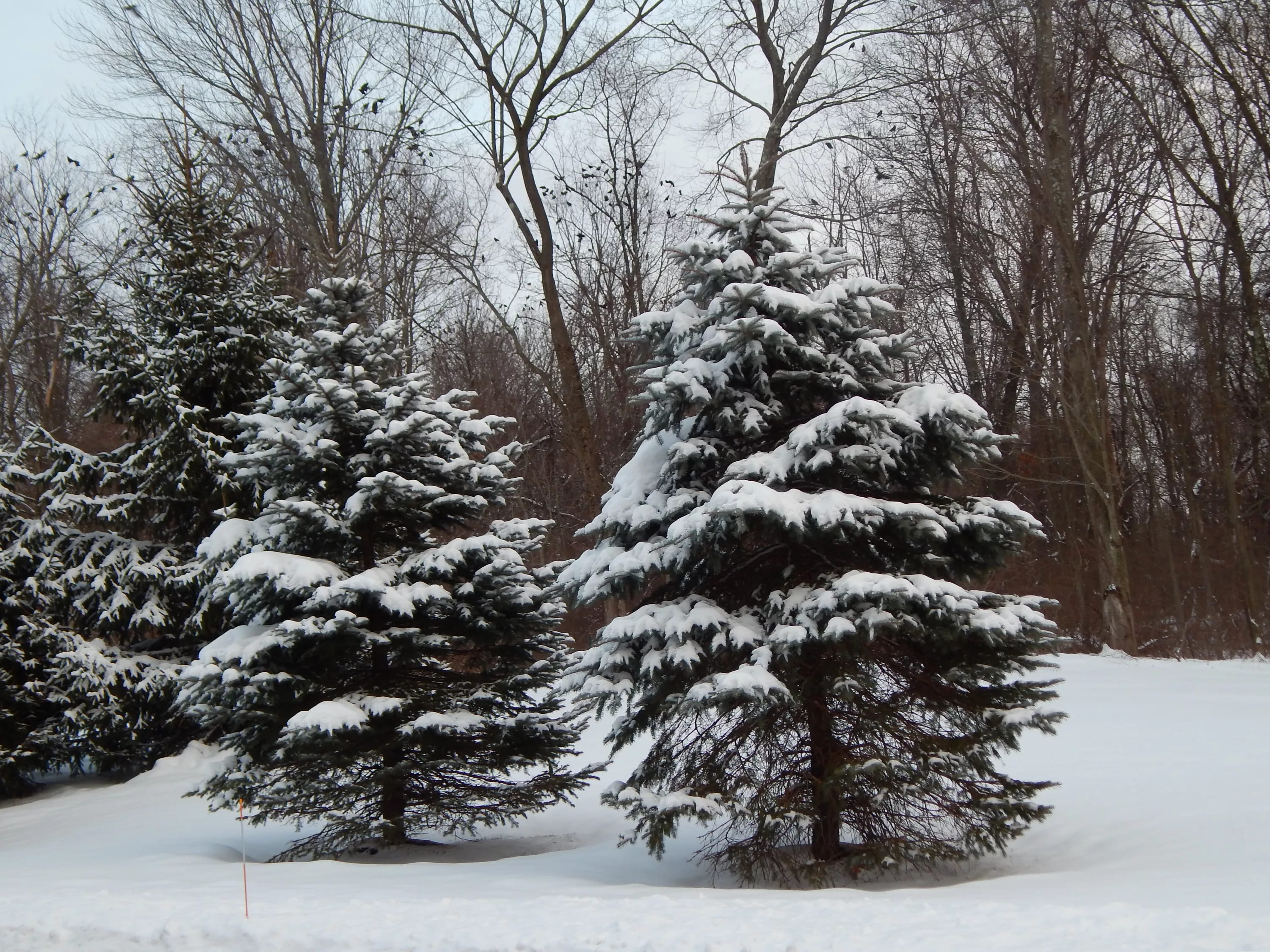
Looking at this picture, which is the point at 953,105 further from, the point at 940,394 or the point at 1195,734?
the point at 940,394

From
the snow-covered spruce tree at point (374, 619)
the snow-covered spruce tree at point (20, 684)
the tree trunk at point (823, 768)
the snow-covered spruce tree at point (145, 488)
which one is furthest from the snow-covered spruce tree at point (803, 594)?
the snow-covered spruce tree at point (20, 684)

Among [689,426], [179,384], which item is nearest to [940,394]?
[689,426]

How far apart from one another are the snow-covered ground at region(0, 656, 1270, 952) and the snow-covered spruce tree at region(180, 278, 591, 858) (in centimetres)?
63

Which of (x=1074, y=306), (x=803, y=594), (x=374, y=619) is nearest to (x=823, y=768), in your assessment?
(x=803, y=594)

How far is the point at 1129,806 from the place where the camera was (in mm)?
8234

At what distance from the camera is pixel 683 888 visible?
7.06 metres

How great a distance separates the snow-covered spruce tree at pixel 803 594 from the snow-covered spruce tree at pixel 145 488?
25.4 feet

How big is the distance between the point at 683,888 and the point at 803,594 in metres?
2.19

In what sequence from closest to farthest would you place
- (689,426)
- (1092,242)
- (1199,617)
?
1. (689,426)
2. (1092,242)
3. (1199,617)

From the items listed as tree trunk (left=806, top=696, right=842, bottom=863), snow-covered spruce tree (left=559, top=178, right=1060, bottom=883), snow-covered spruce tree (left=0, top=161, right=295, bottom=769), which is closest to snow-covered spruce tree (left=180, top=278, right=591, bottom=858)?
snow-covered spruce tree (left=559, top=178, right=1060, bottom=883)

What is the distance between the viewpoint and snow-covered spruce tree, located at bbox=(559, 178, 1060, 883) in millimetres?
6641

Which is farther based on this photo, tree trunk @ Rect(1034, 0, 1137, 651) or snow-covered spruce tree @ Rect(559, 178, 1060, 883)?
tree trunk @ Rect(1034, 0, 1137, 651)

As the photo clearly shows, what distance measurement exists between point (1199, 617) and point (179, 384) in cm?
2270

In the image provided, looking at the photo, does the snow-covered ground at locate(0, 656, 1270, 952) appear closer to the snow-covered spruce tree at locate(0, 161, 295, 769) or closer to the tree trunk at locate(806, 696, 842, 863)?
the tree trunk at locate(806, 696, 842, 863)
